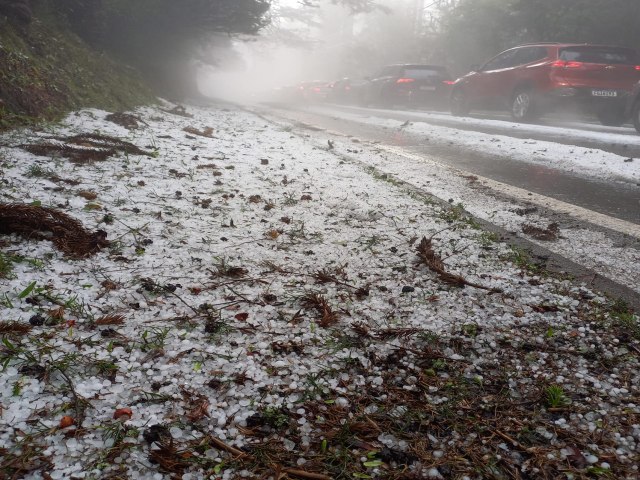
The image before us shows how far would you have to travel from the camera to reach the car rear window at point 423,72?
605 inches

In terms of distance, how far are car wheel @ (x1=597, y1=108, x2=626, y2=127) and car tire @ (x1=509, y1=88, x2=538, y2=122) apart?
1378mm

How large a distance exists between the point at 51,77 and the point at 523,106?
10.0 m

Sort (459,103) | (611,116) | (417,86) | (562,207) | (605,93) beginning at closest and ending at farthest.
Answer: (562,207) < (605,93) < (611,116) < (459,103) < (417,86)

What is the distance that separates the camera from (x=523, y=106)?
10727 millimetres

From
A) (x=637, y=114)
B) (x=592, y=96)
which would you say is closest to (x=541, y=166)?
(x=637, y=114)

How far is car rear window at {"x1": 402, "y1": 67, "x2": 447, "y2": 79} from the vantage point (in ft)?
50.4

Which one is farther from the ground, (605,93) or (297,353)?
(605,93)

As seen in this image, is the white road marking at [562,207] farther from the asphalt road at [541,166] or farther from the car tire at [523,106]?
the car tire at [523,106]

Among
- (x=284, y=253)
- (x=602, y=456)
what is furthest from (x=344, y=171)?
(x=602, y=456)

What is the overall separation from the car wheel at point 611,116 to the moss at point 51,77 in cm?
978

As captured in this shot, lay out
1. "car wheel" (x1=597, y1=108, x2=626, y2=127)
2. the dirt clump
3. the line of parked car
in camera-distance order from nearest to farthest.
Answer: the dirt clump, the line of parked car, "car wheel" (x1=597, y1=108, x2=626, y2=127)

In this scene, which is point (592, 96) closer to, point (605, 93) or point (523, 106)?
point (605, 93)

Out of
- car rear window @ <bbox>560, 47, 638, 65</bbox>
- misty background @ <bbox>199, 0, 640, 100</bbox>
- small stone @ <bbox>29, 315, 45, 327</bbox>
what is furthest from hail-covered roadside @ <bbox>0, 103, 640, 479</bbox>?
misty background @ <bbox>199, 0, 640, 100</bbox>

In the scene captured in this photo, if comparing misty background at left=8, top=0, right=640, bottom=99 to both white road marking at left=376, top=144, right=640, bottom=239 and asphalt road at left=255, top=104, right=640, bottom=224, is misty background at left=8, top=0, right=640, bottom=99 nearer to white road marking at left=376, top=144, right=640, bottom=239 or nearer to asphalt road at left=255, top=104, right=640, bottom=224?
asphalt road at left=255, top=104, right=640, bottom=224
